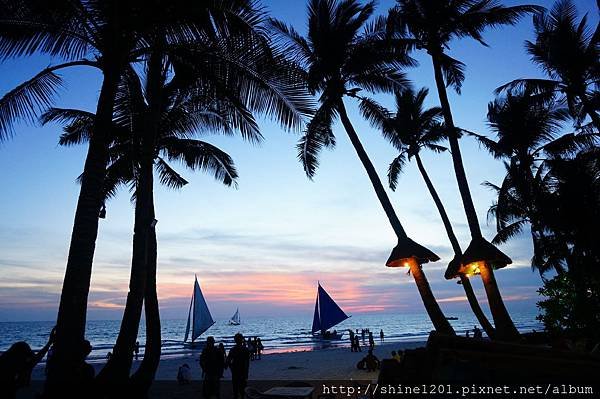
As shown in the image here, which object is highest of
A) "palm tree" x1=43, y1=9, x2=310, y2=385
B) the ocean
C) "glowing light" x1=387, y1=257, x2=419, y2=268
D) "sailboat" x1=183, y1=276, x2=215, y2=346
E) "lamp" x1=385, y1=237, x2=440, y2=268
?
"palm tree" x1=43, y1=9, x2=310, y2=385

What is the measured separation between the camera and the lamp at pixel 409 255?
1034cm

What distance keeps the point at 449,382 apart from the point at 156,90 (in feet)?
29.9

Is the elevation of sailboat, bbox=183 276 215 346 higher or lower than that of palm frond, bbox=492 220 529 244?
lower

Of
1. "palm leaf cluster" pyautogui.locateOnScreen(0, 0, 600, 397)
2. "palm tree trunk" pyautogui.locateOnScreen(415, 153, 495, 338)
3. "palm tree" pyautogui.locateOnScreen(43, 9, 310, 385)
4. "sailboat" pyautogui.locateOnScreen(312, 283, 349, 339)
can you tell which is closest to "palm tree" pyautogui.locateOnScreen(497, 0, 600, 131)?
"palm leaf cluster" pyautogui.locateOnScreen(0, 0, 600, 397)

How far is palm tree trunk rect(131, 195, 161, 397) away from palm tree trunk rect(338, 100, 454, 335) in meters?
6.97

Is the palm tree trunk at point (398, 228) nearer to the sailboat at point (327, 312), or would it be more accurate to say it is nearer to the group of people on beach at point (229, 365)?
the group of people on beach at point (229, 365)

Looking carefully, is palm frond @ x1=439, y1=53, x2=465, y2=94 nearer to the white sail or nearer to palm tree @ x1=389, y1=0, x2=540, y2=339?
palm tree @ x1=389, y1=0, x2=540, y2=339

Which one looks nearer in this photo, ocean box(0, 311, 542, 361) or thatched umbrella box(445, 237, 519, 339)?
thatched umbrella box(445, 237, 519, 339)

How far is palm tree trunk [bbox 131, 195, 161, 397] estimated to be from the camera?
9.13m

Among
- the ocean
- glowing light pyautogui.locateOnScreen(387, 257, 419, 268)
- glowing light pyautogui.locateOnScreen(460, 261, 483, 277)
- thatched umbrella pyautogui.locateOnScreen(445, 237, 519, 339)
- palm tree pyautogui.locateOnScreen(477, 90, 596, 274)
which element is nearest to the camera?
thatched umbrella pyautogui.locateOnScreen(445, 237, 519, 339)

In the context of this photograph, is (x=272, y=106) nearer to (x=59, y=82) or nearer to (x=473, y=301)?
(x=59, y=82)

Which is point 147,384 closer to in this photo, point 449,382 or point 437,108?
point 449,382

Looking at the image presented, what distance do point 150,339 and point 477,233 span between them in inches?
387

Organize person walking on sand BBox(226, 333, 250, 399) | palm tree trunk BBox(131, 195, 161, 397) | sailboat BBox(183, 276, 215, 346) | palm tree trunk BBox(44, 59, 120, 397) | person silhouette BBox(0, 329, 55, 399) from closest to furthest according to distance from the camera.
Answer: person silhouette BBox(0, 329, 55, 399), palm tree trunk BBox(44, 59, 120, 397), palm tree trunk BBox(131, 195, 161, 397), person walking on sand BBox(226, 333, 250, 399), sailboat BBox(183, 276, 215, 346)
